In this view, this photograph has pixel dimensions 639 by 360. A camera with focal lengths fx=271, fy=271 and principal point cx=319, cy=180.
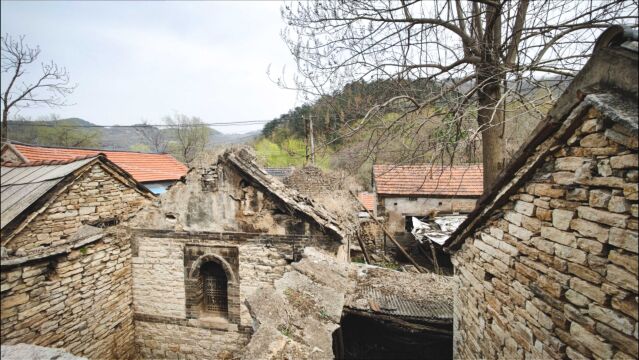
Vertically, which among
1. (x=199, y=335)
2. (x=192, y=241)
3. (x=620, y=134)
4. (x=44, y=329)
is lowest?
(x=199, y=335)

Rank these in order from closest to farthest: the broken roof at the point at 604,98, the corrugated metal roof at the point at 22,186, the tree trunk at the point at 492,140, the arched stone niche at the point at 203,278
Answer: the broken roof at the point at 604,98 → the corrugated metal roof at the point at 22,186 → the tree trunk at the point at 492,140 → the arched stone niche at the point at 203,278

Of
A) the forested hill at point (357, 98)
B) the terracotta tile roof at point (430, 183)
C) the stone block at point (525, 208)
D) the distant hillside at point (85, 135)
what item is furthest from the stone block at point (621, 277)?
the distant hillside at point (85, 135)

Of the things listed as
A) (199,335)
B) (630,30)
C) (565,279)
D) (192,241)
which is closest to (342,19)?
(630,30)

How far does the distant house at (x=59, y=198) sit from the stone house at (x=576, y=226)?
245 inches

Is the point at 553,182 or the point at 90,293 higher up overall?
the point at 553,182

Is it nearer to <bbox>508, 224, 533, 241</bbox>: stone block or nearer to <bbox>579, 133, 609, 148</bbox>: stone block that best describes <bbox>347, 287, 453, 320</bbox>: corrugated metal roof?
<bbox>508, 224, 533, 241</bbox>: stone block

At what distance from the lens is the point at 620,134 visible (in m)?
1.58

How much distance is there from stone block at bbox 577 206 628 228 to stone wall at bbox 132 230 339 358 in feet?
13.1

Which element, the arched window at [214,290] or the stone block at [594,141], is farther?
the arched window at [214,290]

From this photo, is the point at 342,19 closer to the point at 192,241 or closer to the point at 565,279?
the point at 565,279

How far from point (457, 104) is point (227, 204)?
15.9 ft

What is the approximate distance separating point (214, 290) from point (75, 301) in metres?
2.68

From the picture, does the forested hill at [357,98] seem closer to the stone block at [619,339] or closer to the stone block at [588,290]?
the stone block at [588,290]

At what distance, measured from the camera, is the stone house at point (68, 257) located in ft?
14.3
